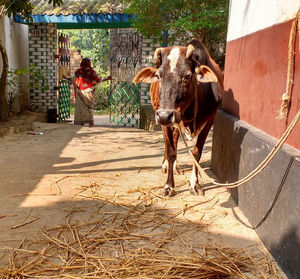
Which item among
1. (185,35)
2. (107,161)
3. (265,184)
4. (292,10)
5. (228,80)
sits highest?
(185,35)

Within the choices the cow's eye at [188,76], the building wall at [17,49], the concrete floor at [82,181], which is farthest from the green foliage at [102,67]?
the cow's eye at [188,76]

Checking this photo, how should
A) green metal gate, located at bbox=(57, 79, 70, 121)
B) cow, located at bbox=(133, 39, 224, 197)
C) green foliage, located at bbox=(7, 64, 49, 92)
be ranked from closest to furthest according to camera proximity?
cow, located at bbox=(133, 39, 224, 197), green foliage, located at bbox=(7, 64, 49, 92), green metal gate, located at bbox=(57, 79, 70, 121)

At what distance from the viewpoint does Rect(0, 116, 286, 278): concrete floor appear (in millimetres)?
2715

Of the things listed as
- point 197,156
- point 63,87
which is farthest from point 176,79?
point 63,87

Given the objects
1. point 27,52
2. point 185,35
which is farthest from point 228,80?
point 27,52

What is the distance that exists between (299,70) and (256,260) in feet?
4.13

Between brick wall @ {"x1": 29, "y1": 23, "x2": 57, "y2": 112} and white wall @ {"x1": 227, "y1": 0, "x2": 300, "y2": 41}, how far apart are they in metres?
6.64

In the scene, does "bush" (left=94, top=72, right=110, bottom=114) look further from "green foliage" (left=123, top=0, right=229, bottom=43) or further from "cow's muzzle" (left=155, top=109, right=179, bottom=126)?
"cow's muzzle" (left=155, top=109, right=179, bottom=126)

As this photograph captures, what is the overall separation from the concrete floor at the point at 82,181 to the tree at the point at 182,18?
8.11 feet

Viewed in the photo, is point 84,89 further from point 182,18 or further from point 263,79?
point 263,79

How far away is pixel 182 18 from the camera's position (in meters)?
6.74

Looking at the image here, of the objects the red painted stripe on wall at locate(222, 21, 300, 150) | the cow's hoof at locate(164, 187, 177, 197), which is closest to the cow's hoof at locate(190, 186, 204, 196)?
the cow's hoof at locate(164, 187, 177, 197)

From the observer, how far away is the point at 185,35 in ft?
26.5

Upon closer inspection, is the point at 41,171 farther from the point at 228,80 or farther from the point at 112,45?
the point at 112,45
